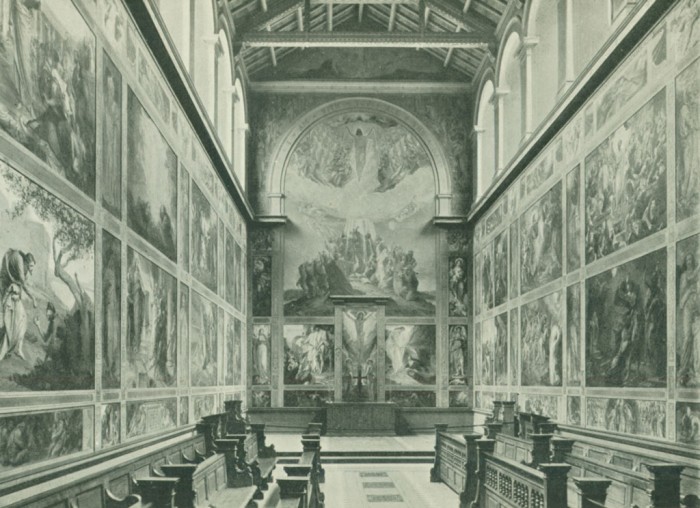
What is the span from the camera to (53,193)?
28.3 ft

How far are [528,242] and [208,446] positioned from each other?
8.92 meters

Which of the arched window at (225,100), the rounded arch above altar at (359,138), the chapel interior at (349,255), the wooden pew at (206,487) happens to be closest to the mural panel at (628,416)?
the chapel interior at (349,255)

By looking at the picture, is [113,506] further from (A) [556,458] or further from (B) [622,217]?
(B) [622,217]

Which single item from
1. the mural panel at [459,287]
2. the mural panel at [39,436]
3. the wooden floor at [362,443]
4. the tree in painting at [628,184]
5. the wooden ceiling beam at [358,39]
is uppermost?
the wooden ceiling beam at [358,39]

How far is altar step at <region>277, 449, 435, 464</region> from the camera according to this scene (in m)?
20.0

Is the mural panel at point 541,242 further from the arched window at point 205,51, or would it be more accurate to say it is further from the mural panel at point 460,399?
the arched window at point 205,51

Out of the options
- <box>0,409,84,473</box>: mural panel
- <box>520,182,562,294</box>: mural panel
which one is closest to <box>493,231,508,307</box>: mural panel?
<box>520,182,562,294</box>: mural panel

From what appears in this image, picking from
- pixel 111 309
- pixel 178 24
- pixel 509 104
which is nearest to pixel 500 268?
pixel 509 104

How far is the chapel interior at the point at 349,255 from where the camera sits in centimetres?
875

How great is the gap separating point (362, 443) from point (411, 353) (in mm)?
5693

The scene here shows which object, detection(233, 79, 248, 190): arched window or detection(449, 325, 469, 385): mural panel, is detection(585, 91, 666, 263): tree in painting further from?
detection(449, 325, 469, 385): mural panel

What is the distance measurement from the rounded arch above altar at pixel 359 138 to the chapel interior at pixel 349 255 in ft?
0.26

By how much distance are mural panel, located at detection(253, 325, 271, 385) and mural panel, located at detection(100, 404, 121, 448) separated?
15.8m

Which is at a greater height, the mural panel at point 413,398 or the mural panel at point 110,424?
the mural panel at point 110,424
